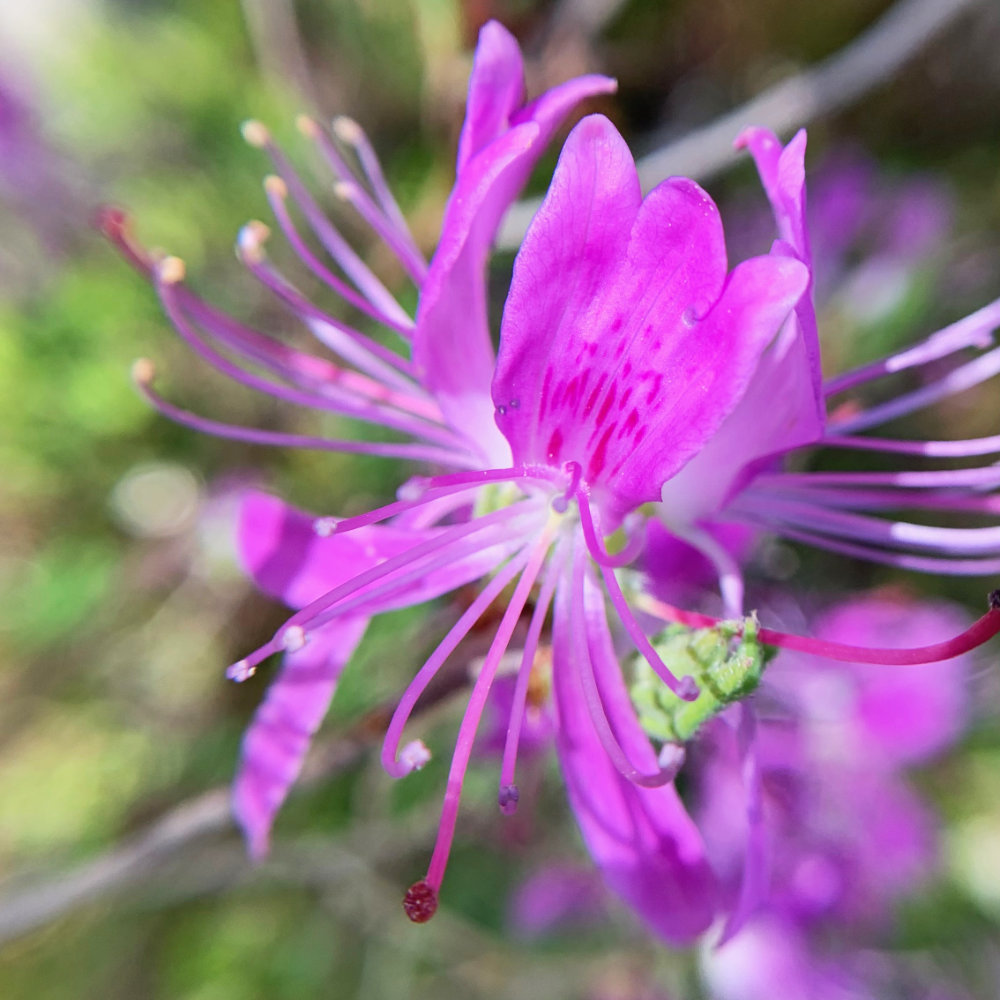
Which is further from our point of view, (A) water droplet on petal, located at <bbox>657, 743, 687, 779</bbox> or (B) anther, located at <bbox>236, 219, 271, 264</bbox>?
(B) anther, located at <bbox>236, 219, 271, 264</bbox>

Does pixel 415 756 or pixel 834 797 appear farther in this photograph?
pixel 834 797

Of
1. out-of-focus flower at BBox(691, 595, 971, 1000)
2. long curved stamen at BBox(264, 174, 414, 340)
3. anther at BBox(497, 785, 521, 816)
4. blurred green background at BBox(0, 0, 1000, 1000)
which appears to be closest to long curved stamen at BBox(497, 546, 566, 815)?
anther at BBox(497, 785, 521, 816)

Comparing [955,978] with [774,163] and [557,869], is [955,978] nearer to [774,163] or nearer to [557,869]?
[557,869]

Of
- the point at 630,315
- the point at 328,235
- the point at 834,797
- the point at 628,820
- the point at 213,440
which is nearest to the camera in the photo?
the point at 630,315

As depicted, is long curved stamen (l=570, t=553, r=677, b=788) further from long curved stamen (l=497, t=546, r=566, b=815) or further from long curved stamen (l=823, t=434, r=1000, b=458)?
long curved stamen (l=823, t=434, r=1000, b=458)

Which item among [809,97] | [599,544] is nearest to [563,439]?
[599,544]

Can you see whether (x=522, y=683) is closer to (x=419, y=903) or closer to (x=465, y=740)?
(x=465, y=740)

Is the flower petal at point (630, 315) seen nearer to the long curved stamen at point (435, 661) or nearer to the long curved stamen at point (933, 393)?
the long curved stamen at point (435, 661)
